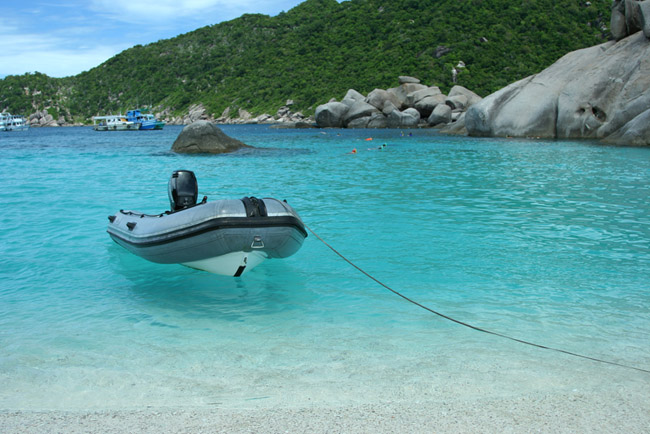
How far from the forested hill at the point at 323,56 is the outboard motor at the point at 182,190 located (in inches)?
2394

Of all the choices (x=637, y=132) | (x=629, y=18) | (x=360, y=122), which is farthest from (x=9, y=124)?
(x=637, y=132)

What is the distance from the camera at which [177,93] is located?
110500 mm

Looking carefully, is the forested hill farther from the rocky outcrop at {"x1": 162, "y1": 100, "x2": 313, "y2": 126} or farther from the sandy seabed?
the sandy seabed

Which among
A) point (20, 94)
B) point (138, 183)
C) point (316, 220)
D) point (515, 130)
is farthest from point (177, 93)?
point (316, 220)

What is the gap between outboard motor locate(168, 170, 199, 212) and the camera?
22.3 ft

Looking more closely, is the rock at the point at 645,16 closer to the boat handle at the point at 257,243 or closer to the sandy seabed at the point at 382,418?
the boat handle at the point at 257,243

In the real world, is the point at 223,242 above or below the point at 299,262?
above

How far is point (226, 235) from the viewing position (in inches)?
207

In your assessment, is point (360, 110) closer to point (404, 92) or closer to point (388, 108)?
point (388, 108)

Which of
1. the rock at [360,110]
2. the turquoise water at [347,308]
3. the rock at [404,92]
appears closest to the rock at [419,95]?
the rock at [404,92]

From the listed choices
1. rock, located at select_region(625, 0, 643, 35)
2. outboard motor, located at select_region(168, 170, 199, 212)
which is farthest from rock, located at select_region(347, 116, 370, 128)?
outboard motor, located at select_region(168, 170, 199, 212)

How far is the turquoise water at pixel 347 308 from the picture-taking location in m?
3.59

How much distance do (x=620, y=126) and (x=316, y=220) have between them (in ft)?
69.2

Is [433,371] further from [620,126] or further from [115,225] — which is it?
[620,126]
